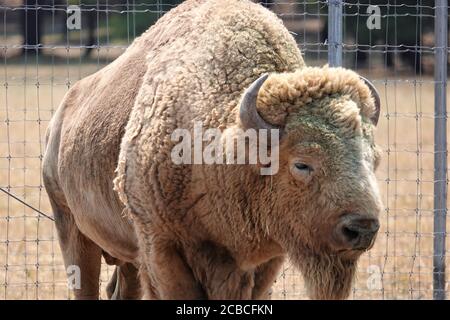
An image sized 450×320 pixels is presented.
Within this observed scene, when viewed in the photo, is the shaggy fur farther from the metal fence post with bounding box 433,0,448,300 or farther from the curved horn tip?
the metal fence post with bounding box 433,0,448,300

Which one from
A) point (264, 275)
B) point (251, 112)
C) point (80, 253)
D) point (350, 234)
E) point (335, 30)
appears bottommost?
point (80, 253)

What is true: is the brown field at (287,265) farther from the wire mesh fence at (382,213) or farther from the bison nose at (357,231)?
the bison nose at (357,231)

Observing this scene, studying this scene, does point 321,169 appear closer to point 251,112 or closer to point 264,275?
point 251,112

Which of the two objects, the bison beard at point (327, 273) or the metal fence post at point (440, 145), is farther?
the metal fence post at point (440, 145)

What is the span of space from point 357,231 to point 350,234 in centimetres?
5

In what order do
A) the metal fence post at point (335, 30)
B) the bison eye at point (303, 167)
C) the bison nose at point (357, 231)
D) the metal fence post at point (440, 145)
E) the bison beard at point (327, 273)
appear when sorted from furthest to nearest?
the metal fence post at point (440, 145) → the metal fence post at point (335, 30) → the bison beard at point (327, 273) → the bison eye at point (303, 167) → the bison nose at point (357, 231)

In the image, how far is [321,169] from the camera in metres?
5.03

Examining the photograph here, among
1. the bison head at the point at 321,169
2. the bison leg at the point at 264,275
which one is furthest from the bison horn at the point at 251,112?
the bison leg at the point at 264,275

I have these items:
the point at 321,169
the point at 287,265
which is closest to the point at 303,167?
the point at 321,169

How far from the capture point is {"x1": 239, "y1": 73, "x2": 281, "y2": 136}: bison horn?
17.0 ft

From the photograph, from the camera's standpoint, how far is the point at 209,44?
19.1 feet

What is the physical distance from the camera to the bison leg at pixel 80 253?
24.0ft

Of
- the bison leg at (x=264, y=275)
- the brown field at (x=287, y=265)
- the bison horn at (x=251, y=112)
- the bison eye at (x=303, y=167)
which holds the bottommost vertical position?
the brown field at (x=287, y=265)
